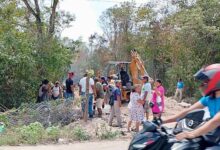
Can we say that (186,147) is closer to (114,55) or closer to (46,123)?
(46,123)

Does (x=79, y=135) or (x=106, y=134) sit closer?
(x=79, y=135)

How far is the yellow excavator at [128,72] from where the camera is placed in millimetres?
21281

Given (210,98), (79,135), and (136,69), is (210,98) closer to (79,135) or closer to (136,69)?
(79,135)

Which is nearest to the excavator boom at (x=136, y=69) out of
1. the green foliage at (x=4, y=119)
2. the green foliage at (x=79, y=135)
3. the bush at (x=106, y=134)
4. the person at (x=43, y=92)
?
the person at (x=43, y=92)

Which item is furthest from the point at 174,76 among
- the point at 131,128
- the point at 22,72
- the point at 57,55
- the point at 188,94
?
the point at 131,128

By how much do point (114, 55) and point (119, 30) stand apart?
10.2 ft

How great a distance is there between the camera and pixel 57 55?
22.0 m

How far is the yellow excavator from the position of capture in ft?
69.8

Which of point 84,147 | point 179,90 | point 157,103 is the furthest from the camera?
point 179,90

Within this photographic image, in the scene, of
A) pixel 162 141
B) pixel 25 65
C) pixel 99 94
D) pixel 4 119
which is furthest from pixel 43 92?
pixel 162 141

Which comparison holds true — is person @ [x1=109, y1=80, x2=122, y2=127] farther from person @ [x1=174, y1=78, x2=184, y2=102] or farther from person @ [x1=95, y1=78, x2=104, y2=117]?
person @ [x1=174, y1=78, x2=184, y2=102]

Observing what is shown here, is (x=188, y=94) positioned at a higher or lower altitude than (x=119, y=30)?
lower

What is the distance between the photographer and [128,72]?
23672 mm

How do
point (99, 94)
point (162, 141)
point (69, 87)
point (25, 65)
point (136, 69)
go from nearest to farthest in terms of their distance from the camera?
1. point (162, 141)
2. point (99, 94)
3. point (69, 87)
4. point (25, 65)
5. point (136, 69)
